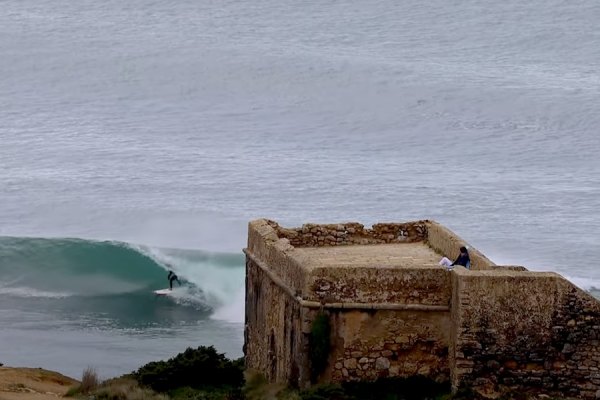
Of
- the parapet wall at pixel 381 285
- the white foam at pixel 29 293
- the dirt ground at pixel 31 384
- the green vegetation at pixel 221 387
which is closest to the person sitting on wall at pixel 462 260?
the parapet wall at pixel 381 285

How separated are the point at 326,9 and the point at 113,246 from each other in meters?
43.8

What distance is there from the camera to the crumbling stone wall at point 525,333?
20.7 meters

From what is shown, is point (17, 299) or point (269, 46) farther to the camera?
point (269, 46)

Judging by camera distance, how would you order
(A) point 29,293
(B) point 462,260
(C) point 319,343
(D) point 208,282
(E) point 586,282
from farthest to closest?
(E) point 586,282 < (D) point 208,282 < (A) point 29,293 < (B) point 462,260 < (C) point 319,343

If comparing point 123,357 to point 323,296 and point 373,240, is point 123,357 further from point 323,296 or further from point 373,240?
point 323,296

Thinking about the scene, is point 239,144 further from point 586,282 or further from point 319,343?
point 319,343

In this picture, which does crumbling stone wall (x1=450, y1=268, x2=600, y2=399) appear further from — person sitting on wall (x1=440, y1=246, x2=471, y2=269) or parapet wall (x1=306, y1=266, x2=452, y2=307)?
person sitting on wall (x1=440, y1=246, x2=471, y2=269)

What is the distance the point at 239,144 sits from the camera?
196ft

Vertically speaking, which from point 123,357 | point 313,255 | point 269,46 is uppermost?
point 269,46

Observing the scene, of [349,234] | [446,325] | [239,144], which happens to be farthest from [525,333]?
[239,144]

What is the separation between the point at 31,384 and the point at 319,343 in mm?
4434

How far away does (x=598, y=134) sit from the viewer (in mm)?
62375

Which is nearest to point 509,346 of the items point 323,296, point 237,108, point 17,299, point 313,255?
point 323,296

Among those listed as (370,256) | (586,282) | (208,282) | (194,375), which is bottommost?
(194,375)
